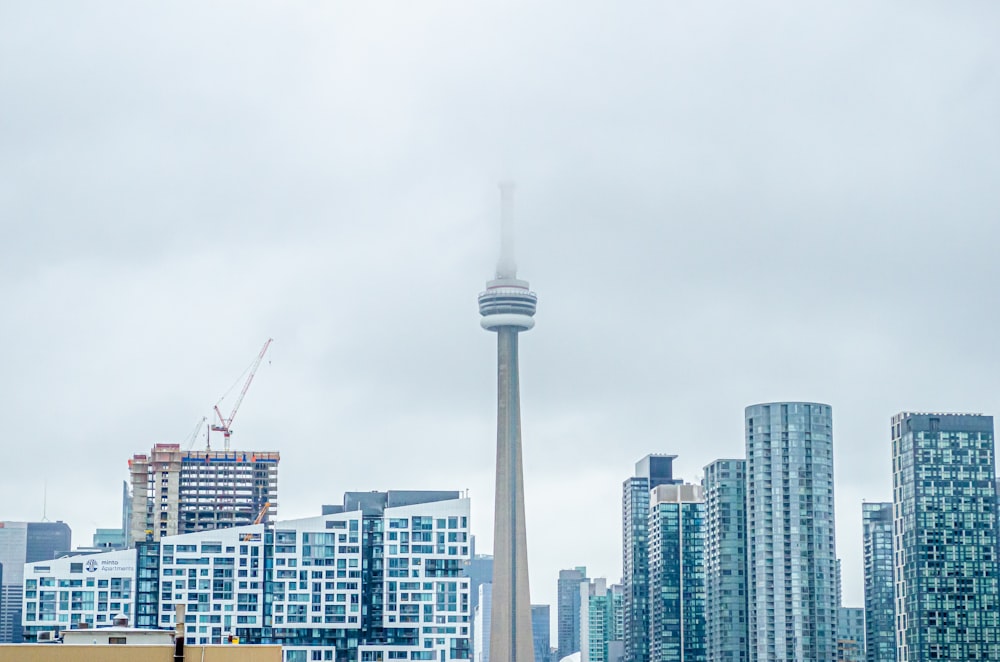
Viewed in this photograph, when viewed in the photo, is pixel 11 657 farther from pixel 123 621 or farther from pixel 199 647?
pixel 123 621

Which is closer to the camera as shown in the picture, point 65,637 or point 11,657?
point 11,657

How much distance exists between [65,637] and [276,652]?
13.7 meters

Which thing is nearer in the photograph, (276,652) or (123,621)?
(276,652)

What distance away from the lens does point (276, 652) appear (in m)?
79.4

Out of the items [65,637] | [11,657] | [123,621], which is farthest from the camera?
[123,621]

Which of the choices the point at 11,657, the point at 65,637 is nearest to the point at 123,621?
the point at 65,637

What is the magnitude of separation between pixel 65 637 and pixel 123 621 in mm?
13449

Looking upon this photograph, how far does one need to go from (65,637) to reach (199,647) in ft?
41.2

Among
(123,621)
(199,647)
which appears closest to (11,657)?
(199,647)

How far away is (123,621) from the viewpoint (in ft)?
330

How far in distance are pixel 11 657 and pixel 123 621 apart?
23.5 meters

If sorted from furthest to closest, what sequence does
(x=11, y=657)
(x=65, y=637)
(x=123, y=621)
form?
1. (x=123, y=621)
2. (x=65, y=637)
3. (x=11, y=657)

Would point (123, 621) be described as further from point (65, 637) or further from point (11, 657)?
point (11, 657)

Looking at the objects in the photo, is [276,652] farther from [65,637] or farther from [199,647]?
[65,637]
